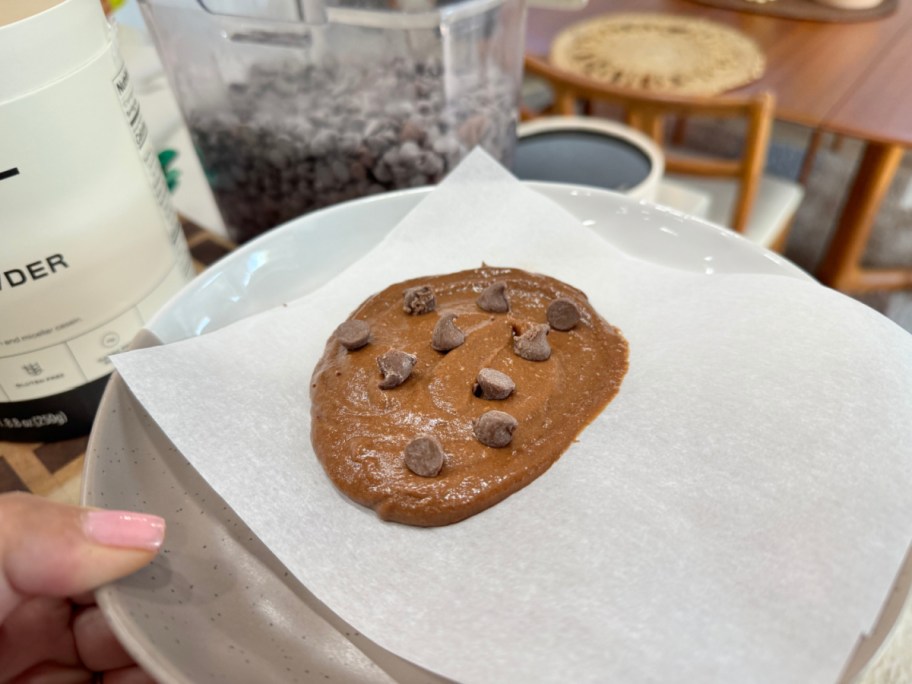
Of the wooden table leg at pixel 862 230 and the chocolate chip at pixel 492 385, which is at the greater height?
the chocolate chip at pixel 492 385

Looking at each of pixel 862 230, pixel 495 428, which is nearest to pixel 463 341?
pixel 495 428

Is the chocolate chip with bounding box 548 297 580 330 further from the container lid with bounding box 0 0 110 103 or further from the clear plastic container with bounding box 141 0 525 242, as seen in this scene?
the container lid with bounding box 0 0 110 103

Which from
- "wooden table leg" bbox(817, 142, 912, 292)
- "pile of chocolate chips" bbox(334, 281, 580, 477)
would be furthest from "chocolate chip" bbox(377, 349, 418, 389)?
"wooden table leg" bbox(817, 142, 912, 292)

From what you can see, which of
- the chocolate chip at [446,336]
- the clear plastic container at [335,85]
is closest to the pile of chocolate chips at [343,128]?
the clear plastic container at [335,85]

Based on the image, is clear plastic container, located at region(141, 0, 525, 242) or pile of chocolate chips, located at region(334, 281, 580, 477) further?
clear plastic container, located at region(141, 0, 525, 242)

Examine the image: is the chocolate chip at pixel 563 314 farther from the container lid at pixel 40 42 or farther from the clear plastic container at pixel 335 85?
the container lid at pixel 40 42

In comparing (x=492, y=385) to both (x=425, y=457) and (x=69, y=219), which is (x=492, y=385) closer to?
(x=425, y=457)

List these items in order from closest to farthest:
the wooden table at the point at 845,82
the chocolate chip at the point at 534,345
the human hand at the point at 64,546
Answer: the human hand at the point at 64,546 → the chocolate chip at the point at 534,345 → the wooden table at the point at 845,82
